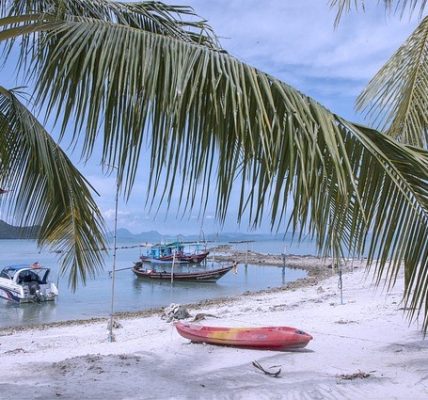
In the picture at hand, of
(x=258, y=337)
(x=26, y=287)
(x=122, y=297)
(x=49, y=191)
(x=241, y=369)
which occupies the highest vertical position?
(x=49, y=191)

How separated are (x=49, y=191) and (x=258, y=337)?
5696mm

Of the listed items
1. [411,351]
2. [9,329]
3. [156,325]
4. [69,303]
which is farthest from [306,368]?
[69,303]

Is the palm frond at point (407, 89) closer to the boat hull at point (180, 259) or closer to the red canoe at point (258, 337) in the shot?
the red canoe at point (258, 337)

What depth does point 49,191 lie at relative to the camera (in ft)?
16.8

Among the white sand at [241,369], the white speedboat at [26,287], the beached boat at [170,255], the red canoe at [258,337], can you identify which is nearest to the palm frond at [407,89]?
the white sand at [241,369]

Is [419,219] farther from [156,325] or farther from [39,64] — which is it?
[156,325]

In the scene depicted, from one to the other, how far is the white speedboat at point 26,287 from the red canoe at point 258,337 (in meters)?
19.4

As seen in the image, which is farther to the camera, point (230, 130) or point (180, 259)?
point (180, 259)

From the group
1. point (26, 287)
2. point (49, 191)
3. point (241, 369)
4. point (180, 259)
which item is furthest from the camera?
point (180, 259)

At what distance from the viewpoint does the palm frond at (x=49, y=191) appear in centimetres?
482

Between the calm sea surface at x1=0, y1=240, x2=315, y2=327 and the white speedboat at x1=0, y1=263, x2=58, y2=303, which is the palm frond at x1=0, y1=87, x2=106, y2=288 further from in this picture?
the white speedboat at x1=0, y1=263, x2=58, y2=303

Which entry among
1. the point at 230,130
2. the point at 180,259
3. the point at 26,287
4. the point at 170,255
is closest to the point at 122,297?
the point at 26,287

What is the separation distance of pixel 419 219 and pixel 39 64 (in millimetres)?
2171

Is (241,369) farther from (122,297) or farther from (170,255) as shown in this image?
(170,255)
